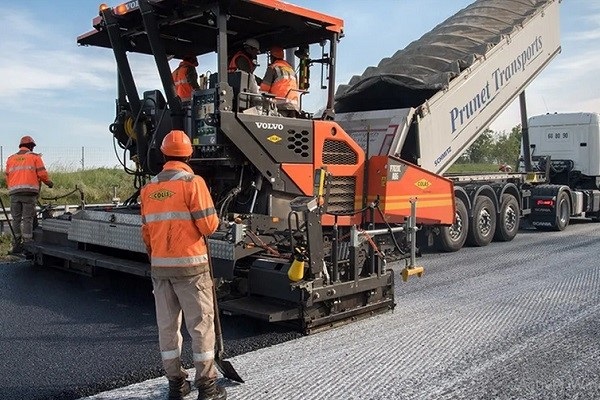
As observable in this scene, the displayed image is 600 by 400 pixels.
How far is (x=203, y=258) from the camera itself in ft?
12.2

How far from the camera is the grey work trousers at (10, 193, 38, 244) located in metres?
8.12

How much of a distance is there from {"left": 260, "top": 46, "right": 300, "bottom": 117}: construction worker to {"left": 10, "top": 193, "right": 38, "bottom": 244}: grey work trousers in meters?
3.87

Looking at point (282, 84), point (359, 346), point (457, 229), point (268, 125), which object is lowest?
point (359, 346)

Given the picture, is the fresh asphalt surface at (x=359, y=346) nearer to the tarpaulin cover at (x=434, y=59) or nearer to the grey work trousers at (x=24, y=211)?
the grey work trousers at (x=24, y=211)

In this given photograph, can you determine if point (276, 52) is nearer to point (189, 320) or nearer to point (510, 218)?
point (189, 320)

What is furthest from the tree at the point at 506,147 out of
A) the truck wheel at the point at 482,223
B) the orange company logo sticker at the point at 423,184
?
the orange company logo sticker at the point at 423,184

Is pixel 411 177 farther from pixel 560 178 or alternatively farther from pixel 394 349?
pixel 560 178

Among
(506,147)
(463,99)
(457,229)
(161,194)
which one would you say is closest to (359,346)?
(161,194)

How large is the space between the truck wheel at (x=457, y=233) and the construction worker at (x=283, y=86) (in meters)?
4.11

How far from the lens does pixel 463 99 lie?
9719 mm

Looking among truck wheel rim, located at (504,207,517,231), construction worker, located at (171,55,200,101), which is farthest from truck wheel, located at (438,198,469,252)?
construction worker, located at (171,55,200,101)

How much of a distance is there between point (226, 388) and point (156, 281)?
78cm

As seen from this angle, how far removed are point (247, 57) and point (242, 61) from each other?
3.8 inches

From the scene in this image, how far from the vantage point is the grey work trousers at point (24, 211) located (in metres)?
8.12
